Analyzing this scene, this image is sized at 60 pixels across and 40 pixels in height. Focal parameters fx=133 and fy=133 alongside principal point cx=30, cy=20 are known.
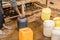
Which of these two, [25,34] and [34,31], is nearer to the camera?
[25,34]

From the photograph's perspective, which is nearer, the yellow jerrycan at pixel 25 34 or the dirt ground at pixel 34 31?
the yellow jerrycan at pixel 25 34

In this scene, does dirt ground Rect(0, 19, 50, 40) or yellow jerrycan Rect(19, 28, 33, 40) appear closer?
yellow jerrycan Rect(19, 28, 33, 40)

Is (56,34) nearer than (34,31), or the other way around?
(56,34)

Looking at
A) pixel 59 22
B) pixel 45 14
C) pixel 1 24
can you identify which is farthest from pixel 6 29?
pixel 59 22

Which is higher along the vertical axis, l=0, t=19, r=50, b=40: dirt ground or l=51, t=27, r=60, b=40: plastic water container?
l=51, t=27, r=60, b=40: plastic water container

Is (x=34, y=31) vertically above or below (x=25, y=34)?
below

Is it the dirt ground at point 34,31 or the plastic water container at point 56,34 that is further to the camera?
the dirt ground at point 34,31

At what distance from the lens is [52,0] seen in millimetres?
4219

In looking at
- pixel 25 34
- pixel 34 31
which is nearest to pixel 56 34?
pixel 25 34

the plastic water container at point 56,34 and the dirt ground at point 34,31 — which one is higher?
the plastic water container at point 56,34

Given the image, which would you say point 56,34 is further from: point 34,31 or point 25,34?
point 34,31

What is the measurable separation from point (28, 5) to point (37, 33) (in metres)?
1.33

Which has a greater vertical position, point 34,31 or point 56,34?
point 56,34

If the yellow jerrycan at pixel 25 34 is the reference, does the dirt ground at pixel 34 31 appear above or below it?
below
